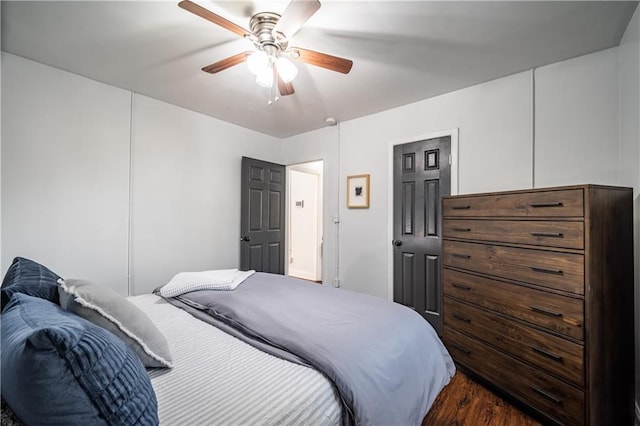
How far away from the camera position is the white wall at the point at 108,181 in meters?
2.28

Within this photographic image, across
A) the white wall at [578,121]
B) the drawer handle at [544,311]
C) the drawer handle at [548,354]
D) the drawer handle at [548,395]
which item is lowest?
the drawer handle at [548,395]

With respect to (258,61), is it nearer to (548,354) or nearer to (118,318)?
(118,318)

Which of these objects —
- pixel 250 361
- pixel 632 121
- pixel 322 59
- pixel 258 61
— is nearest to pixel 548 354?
pixel 632 121

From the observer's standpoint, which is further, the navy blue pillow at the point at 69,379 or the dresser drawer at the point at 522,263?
the dresser drawer at the point at 522,263

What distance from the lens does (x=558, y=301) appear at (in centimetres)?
160

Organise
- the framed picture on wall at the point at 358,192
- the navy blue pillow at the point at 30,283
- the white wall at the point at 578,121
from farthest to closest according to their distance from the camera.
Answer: the framed picture on wall at the point at 358,192, the white wall at the point at 578,121, the navy blue pillow at the point at 30,283

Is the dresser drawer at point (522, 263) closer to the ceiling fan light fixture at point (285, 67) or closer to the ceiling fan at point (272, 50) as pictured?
the ceiling fan at point (272, 50)

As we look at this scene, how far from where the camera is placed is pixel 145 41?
204cm

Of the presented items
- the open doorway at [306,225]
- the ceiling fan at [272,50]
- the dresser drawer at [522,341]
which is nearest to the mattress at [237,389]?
the dresser drawer at [522,341]

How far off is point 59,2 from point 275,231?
3080mm

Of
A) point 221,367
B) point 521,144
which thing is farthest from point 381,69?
point 221,367

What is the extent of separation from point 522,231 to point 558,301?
428 mm

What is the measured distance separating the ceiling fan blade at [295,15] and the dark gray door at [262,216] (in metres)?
2.33

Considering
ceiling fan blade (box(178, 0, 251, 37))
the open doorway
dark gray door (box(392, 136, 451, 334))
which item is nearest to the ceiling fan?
ceiling fan blade (box(178, 0, 251, 37))
